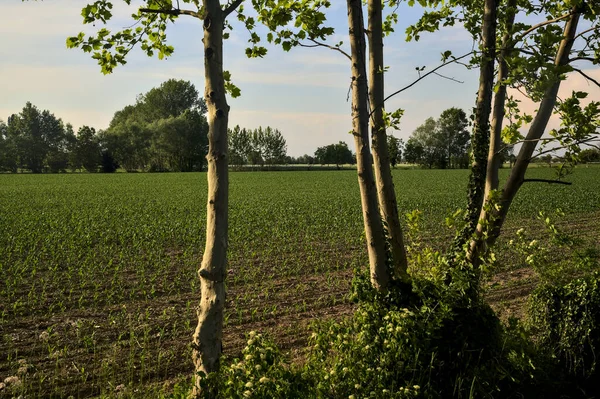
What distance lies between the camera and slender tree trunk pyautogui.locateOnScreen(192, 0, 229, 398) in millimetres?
3912

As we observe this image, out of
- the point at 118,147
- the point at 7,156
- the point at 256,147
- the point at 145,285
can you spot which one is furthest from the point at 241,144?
the point at 145,285

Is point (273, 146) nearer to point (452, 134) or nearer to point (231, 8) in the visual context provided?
point (452, 134)

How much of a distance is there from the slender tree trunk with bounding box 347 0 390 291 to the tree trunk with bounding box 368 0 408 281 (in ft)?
1.08

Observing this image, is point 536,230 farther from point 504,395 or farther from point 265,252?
point 504,395

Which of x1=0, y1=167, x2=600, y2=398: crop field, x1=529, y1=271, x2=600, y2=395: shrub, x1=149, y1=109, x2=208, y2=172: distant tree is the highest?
x1=149, y1=109, x2=208, y2=172: distant tree

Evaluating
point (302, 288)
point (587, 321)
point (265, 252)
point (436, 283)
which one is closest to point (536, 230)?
point (265, 252)

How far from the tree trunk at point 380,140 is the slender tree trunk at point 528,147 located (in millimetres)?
943

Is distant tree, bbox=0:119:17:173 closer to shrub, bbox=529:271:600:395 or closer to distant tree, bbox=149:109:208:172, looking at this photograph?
distant tree, bbox=149:109:208:172

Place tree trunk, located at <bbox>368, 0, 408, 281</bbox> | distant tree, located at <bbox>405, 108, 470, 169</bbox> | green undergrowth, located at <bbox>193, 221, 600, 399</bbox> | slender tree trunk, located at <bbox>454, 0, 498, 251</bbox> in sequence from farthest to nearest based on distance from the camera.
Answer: distant tree, located at <bbox>405, 108, 470, 169</bbox>, slender tree trunk, located at <bbox>454, 0, 498, 251</bbox>, tree trunk, located at <bbox>368, 0, 408, 281</bbox>, green undergrowth, located at <bbox>193, 221, 600, 399</bbox>

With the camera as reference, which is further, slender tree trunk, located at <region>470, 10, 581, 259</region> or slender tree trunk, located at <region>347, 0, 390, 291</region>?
slender tree trunk, located at <region>470, 10, 581, 259</region>

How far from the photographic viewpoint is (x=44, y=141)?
324 ft

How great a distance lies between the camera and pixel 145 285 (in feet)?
36.3

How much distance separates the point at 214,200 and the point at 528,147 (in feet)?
13.2

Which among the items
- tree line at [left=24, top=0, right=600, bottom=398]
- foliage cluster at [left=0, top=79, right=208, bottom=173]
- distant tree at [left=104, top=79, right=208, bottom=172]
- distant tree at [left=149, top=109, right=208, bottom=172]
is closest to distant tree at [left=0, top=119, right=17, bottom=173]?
foliage cluster at [left=0, top=79, right=208, bottom=173]
